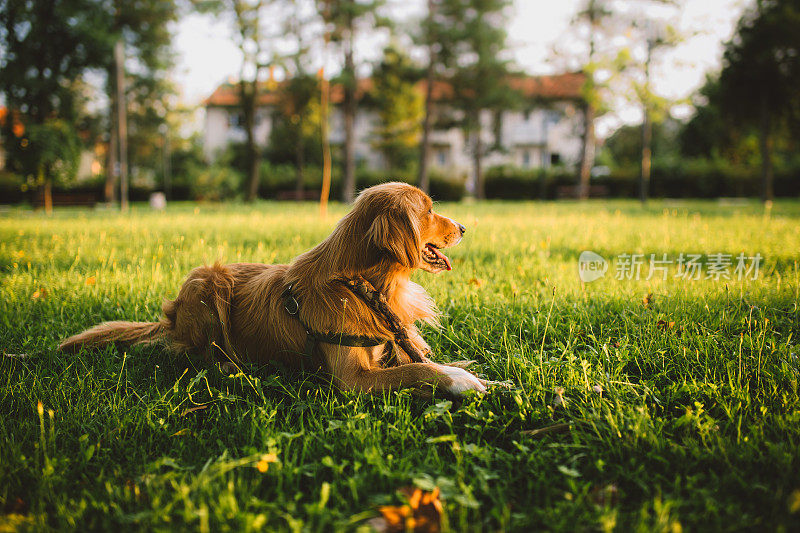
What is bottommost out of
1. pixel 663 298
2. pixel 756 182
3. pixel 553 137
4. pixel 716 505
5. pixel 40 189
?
pixel 716 505

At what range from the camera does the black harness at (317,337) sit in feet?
8.79

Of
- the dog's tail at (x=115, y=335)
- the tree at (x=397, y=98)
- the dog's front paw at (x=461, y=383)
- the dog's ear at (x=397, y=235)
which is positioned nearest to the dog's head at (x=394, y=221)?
the dog's ear at (x=397, y=235)

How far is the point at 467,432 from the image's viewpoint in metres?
2.32

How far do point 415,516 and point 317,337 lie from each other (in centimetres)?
123

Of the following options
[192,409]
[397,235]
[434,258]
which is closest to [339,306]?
[397,235]

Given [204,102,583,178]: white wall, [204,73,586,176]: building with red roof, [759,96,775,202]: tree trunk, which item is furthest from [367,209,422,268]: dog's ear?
[204,102,583,178]: white wall

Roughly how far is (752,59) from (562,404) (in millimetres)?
28565

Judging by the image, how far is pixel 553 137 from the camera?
57938mm

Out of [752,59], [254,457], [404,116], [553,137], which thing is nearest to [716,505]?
[254,457]

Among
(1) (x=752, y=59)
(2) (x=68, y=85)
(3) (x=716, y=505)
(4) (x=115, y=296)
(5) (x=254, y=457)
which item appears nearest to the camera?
(3) (x=716, y=505)

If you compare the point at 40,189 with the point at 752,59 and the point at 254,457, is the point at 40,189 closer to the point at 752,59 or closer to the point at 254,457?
the point at 254,457

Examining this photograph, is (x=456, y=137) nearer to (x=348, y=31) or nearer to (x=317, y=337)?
(x=348, y=31)

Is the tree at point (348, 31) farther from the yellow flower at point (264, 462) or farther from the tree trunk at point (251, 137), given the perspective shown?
the yellow flower at point (264, 462)

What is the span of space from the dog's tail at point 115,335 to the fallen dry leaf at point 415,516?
7.77ft
